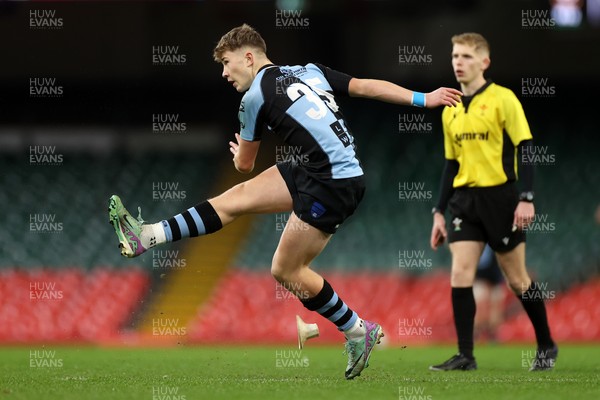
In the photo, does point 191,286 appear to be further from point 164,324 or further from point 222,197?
point 222,197

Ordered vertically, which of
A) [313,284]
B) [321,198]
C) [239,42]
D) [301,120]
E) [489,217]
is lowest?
[313,284]

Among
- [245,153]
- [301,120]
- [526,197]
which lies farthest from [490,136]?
[245,153]

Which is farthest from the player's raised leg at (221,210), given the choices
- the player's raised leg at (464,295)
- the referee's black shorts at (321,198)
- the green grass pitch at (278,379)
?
the player's raised leg at (464,295)

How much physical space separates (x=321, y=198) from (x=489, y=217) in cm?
180

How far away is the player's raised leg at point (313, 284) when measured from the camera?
572 cm

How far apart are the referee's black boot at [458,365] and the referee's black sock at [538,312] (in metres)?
0.59

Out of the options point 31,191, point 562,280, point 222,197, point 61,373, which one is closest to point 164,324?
point 31,191

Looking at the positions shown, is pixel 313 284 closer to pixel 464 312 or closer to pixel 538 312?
pixel 464 312

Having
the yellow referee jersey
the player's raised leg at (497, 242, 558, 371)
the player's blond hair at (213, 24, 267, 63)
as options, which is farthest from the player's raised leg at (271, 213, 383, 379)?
the yellow referee jersey

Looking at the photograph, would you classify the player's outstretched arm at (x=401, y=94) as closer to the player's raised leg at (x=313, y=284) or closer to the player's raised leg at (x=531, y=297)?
the player's raised leg at (x=313, y=284)

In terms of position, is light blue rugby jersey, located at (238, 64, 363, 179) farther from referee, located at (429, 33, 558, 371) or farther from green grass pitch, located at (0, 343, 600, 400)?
referee, located at (429, 33, 558, 371)

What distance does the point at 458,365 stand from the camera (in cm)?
691

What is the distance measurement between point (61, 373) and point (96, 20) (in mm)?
9097

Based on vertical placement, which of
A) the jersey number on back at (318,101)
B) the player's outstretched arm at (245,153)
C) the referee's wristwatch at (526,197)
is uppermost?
the jersey number on back at (318,101)
